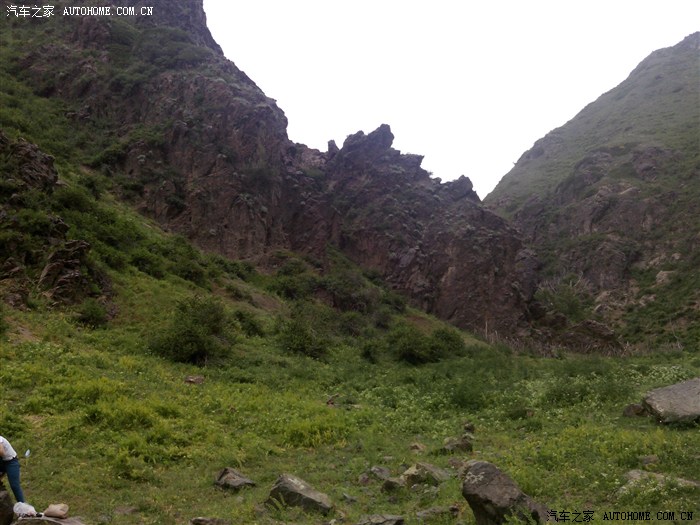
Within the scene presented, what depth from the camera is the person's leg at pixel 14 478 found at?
22.9ft

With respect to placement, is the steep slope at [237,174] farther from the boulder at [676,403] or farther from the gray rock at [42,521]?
the gray rock at [42,521]

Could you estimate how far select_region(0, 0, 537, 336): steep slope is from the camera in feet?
138

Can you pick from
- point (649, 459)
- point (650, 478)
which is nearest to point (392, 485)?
point (650, 478)

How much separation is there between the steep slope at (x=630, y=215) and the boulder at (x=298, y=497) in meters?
47.3

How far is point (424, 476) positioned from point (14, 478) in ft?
20.8

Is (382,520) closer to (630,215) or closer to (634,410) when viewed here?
(634,410)

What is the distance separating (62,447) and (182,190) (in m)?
34.6

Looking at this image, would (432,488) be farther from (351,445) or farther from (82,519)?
(82,519)

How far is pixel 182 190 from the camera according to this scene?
4166 centimetres

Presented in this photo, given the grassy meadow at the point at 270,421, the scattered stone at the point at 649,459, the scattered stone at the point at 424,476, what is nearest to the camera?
the grassy meadow at the point at 270,421

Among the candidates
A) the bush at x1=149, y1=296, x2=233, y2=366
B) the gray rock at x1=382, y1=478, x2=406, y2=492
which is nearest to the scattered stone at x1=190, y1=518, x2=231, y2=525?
the gray rock at x1=382, y1=478, x2=406, y2=492

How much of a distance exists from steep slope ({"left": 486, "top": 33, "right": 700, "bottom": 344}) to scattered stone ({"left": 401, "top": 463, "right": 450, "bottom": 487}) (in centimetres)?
4523

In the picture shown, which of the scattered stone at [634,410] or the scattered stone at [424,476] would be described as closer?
the scattered stone at [424,476]

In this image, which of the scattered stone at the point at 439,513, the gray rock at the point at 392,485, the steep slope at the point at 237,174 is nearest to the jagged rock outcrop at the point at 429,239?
the steep slope at the point at 237,174
